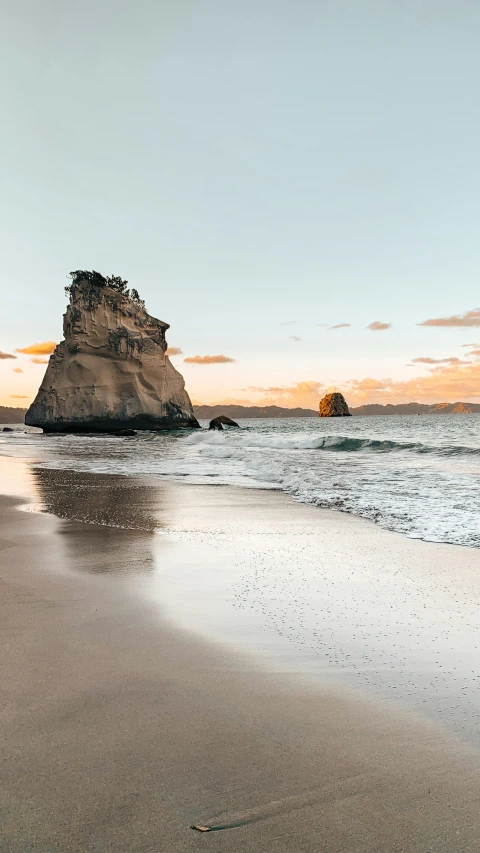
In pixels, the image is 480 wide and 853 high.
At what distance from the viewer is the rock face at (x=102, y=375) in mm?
48531

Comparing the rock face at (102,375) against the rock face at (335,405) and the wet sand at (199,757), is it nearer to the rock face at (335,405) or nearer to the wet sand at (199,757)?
the wet sand at (199,757)

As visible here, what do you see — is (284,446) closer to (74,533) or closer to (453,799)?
(74,533)

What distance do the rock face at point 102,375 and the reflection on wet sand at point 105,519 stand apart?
37132mm

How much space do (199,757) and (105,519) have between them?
5304mm

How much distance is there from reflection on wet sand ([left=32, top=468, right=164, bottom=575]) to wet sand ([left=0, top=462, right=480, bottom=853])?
5.45 feet

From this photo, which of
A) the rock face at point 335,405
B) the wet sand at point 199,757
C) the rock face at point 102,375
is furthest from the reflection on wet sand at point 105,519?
the rock face at point 335,405

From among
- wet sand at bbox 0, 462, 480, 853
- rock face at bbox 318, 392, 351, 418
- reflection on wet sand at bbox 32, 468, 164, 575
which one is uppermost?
rock face at bbox 318, 392, 351, 418

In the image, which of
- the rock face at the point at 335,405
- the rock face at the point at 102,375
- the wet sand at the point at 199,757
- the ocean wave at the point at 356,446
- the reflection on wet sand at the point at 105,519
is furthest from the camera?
the rock face at the point at 335,405

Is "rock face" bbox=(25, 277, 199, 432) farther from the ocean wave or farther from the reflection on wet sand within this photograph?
the reflection on wet sand

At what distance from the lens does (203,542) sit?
5.48 meters

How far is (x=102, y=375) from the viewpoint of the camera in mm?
49125

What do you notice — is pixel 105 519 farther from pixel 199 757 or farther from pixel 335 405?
pixel 335 405

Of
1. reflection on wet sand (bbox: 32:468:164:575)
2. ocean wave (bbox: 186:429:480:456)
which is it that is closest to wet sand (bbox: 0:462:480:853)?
reflection on wet sand (bbox: 32:468:164:575)

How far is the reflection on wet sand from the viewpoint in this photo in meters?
4.68
